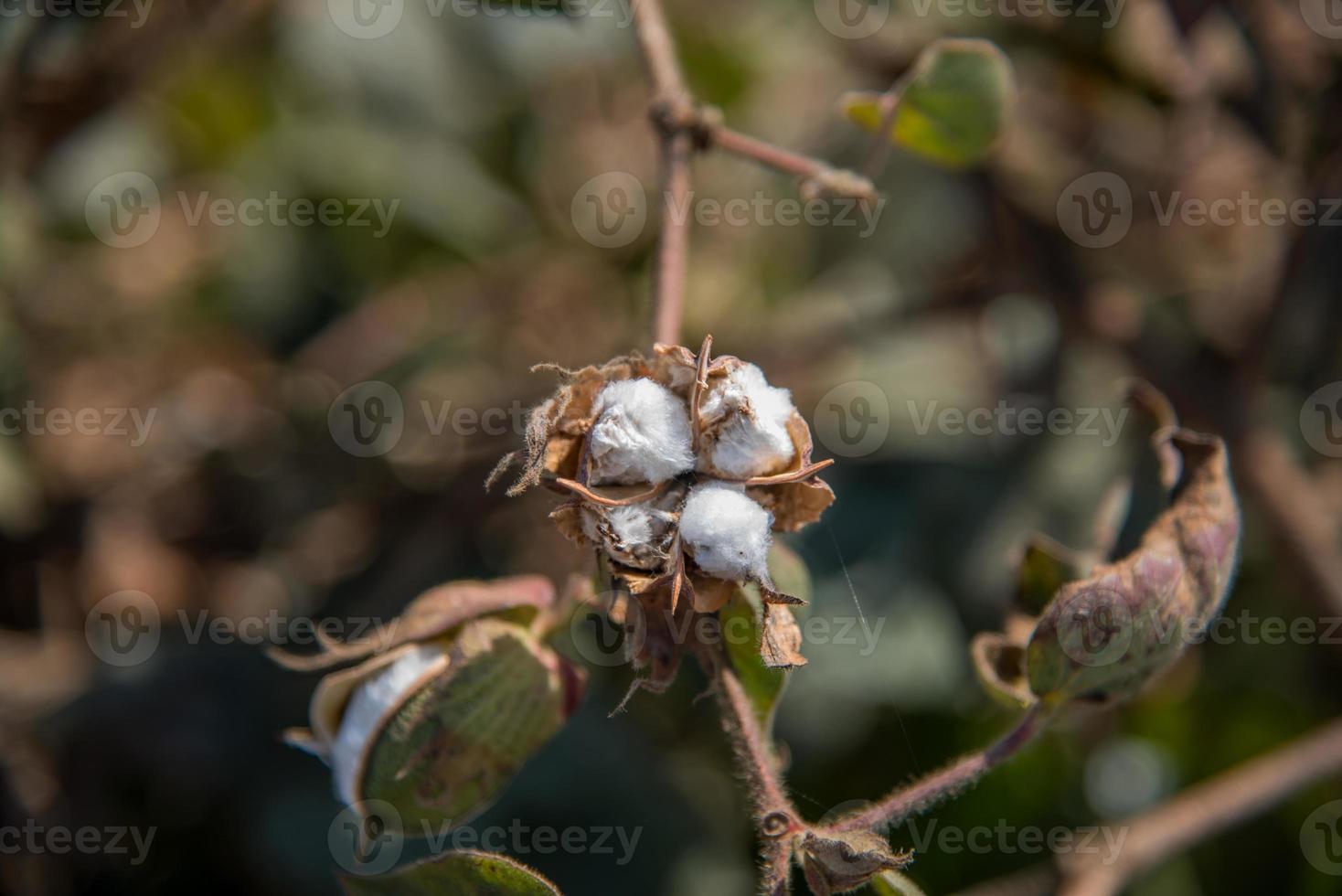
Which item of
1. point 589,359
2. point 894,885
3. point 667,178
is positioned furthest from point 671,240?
point 589,359

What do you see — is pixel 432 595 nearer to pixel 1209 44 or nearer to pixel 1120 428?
pixel 1120 428

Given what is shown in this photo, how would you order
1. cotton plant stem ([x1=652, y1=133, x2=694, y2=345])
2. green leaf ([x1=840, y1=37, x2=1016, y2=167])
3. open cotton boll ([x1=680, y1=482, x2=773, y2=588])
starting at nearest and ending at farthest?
open cotton boll ([x1=680, y1=482, x2=773, y2=588])
cotton plant stem ([x1=652, y1=133, x2=694, y2=345])
green leaf ([x1=840, y1=37, x2=1016, y2=167])

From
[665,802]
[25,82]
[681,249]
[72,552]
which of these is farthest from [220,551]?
[681,249]

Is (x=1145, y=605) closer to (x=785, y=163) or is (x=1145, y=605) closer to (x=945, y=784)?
(x=945, y=784)

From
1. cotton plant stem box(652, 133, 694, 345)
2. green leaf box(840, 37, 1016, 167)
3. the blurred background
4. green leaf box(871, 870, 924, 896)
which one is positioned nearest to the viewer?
green leaf box(871, 870, 924, 896)

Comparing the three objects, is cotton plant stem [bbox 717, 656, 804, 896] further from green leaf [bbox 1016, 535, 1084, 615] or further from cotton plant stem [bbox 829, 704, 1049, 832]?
green leaf [bbox 1016, 535, 1084, 615]

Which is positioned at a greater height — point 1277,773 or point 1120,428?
point 1120,428

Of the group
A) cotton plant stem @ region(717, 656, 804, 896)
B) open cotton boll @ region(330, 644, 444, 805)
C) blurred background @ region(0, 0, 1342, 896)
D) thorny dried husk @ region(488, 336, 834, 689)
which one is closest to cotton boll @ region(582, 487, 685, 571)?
thorny dried husk @ region(488, 336, 834, 689)
